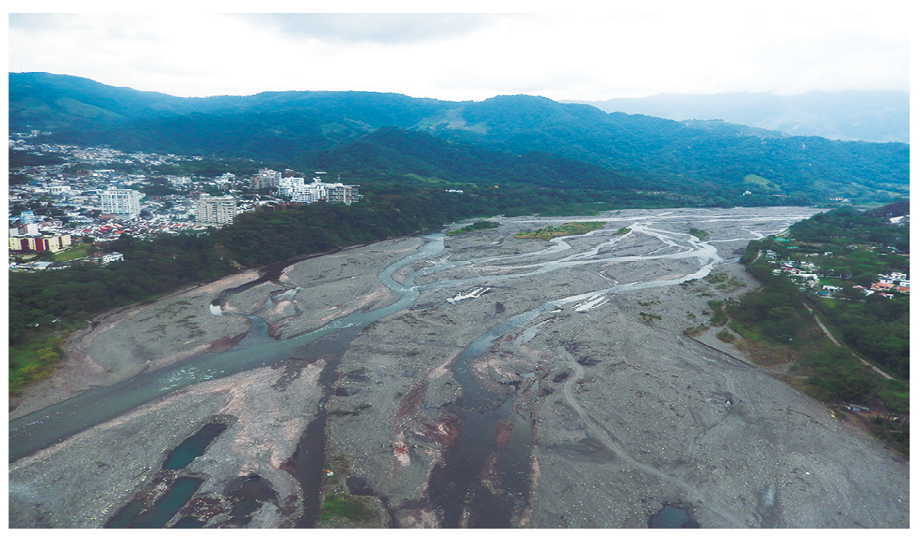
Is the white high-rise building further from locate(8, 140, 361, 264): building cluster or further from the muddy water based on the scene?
the muddy water

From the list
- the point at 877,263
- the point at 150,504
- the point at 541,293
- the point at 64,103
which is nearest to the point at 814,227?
the point at 877,263

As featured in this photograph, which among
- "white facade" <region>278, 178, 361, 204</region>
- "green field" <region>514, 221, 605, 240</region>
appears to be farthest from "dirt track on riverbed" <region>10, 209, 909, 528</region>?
"white facade" <region>278, 178, 361, 204</region>

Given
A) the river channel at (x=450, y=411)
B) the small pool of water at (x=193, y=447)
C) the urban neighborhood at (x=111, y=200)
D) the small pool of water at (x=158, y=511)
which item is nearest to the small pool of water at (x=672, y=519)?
the river channel at (x=450, y=411)

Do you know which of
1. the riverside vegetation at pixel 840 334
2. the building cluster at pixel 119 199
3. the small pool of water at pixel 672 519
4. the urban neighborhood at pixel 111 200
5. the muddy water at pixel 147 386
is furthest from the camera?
the building cluster at pixel 119 199

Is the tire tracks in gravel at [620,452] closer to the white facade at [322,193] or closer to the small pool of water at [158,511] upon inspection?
the small pool of water at [158,511]

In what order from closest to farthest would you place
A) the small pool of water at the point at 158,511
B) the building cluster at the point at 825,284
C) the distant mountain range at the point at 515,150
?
the small pool of water at the point at 158,511 < the building cluster at the point at 825,284 < the distant mountain range at the point at 515,150
